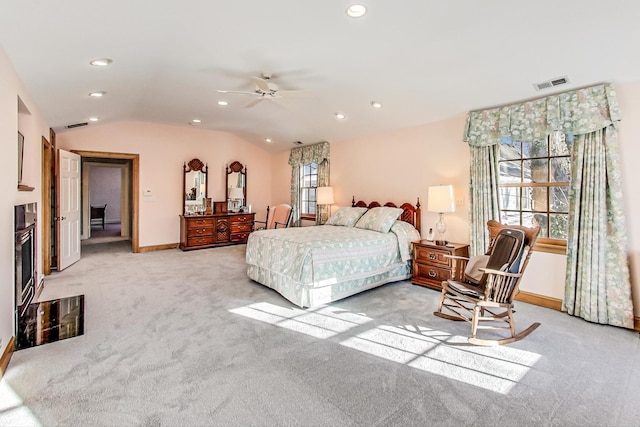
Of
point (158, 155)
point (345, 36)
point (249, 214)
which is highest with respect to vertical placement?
point (345, 36)

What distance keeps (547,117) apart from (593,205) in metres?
1.01

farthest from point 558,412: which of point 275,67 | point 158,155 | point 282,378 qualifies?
point 158,155

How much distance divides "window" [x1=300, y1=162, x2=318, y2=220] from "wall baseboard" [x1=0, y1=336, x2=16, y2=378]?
515 centimetres

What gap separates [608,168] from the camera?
308 centimetres

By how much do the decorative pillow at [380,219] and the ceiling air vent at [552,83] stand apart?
7.21ft

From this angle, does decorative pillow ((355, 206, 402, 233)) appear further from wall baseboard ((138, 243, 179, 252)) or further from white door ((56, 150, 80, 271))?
white door ((56, 150, 80, 271))

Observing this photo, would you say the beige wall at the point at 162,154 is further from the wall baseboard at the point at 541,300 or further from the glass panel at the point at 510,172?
the wall baseboard at the point at 541,300

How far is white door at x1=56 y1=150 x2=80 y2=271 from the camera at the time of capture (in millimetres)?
5055

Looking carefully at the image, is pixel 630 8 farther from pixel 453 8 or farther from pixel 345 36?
pixel 345 36

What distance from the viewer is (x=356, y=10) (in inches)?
97.1

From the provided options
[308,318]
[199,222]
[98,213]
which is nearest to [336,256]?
[308,318]

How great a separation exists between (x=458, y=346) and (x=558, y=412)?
83 cm

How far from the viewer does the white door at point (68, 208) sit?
5055mm

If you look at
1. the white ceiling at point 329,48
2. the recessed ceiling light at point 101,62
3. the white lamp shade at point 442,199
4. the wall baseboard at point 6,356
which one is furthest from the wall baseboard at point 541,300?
the recessed ceiling light at point 101,62
